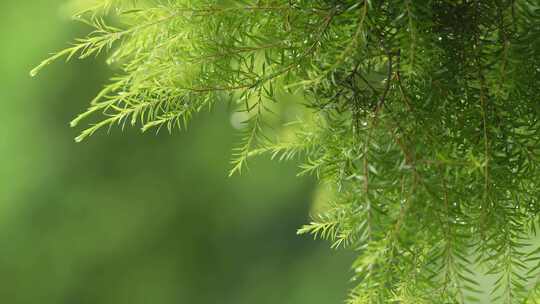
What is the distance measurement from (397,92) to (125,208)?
272 centimetres

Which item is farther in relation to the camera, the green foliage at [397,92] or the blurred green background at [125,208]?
the blurred green background at [125,208]

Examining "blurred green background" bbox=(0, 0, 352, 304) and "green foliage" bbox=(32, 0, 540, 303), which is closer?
"green foliage" bbox=(32, 0, 540, 303)

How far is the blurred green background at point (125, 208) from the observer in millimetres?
2766

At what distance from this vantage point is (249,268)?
A: 11.1 feet

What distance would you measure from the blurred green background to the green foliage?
7.52ft

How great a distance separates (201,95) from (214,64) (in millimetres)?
26

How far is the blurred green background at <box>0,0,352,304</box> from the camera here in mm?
2766

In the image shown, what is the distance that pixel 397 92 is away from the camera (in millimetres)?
486

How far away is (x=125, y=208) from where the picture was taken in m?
3.09

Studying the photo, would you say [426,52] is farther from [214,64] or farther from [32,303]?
[32,303]

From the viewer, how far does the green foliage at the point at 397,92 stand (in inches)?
17.5

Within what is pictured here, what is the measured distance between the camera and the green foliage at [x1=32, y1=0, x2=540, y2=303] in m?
0.44

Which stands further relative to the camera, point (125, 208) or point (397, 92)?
point (125, 208)

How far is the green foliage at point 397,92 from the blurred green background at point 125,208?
2.29 meters
